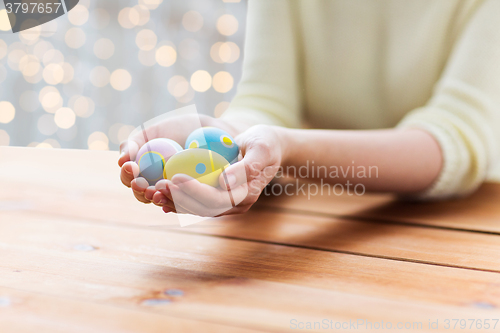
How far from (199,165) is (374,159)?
291 mm

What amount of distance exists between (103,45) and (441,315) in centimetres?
167

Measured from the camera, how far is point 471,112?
0.66 m

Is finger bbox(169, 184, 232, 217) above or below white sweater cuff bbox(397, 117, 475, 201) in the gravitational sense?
above

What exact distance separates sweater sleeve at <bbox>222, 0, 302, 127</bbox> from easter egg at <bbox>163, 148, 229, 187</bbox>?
0.38 meters

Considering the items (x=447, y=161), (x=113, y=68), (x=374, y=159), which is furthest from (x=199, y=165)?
(x=113, y=68)

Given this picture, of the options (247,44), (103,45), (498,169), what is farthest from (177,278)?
(103,45)

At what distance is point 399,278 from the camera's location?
1.31 feet

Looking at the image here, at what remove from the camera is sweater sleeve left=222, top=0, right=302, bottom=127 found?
2.76 feet

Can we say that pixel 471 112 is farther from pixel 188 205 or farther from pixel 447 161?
pixel 188 205

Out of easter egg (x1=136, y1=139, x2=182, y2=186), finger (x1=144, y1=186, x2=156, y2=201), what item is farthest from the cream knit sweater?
finger (x1=144, y1=186, x2=156, y2=201)

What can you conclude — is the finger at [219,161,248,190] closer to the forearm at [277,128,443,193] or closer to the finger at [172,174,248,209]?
the finger at [172,174,248,209]

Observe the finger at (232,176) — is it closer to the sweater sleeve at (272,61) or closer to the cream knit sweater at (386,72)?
the cream knit sweater at (386,72)

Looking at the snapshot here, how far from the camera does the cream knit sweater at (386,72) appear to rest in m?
0.66

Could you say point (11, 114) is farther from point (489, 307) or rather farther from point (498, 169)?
point (489, 307)
